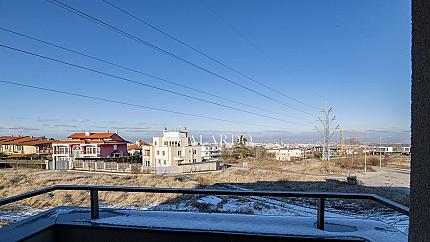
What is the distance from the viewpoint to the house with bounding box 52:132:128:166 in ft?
53.1

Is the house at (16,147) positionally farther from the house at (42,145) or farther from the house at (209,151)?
the house at (209,151)

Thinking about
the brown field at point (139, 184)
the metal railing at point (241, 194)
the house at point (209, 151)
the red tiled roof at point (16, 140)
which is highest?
the metal railing at point (241, 194)

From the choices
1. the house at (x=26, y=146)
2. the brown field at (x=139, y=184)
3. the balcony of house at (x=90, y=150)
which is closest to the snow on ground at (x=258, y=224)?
the brown field at (x=139, y=184)

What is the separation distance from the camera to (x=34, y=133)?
37.7ft

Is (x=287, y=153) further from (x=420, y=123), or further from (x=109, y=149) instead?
(x=420, y=123)

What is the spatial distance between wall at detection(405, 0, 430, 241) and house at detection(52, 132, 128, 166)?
1697 centimetres

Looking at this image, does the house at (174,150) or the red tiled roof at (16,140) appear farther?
the house at (174,150)

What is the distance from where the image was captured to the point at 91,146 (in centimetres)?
1773

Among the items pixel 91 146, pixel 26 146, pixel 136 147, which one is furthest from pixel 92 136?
pixel 26 146

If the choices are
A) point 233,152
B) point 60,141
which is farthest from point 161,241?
point 60,141

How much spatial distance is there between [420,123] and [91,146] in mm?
19376

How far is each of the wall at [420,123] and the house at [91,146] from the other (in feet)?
55.7

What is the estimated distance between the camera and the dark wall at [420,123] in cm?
55

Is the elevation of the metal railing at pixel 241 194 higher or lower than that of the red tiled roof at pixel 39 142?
higher
